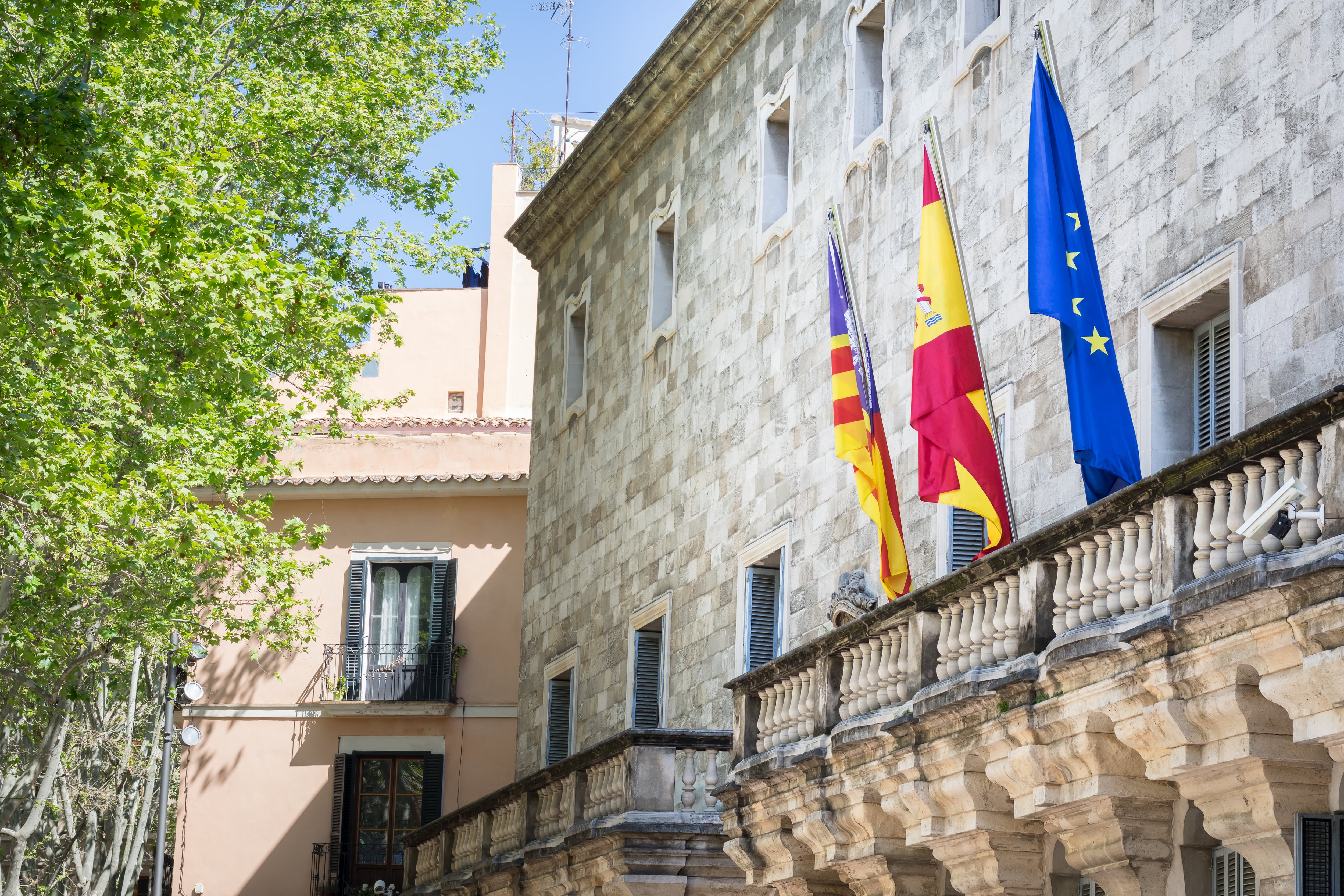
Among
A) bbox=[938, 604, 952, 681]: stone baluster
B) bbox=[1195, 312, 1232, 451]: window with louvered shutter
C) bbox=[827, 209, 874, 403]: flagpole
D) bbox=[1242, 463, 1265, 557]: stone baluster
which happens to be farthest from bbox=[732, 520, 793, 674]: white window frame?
bbox=[1242, 463, 1265, 557]: stone baluster

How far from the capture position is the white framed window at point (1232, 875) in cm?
1074

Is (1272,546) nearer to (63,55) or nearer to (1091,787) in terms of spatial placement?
(1091,787)

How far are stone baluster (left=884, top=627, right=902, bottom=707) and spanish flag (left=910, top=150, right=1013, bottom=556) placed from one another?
86cm

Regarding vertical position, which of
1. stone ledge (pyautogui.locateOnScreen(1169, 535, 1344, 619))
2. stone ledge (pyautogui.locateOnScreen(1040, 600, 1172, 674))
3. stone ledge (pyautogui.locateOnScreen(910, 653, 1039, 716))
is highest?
stone ledge (pyautogui.locateOnScreen(1169, 535, 1344, 619))

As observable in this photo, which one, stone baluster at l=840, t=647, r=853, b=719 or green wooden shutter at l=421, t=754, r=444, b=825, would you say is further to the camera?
green wooden shutter at l=421, t=754, r=444, b=825

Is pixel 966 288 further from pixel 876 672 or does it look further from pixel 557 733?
pixel 557 733

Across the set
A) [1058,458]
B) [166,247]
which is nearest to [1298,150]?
[1058,458]

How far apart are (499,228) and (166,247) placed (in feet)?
67.4

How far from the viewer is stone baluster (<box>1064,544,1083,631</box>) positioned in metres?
Answer: 10.7

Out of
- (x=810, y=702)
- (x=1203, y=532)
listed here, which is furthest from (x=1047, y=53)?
(x=810, y=702)

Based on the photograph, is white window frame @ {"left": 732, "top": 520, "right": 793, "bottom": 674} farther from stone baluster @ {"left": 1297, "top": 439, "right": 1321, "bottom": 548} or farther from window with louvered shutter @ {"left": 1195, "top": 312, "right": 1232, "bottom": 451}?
stone baluster @ {"left": 1297, "top": 439, "right": 1321, "bottom": 548}

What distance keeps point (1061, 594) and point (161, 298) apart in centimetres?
1086

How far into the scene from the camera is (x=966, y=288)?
13.1m

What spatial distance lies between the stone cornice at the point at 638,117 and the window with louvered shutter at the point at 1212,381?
901 cm
